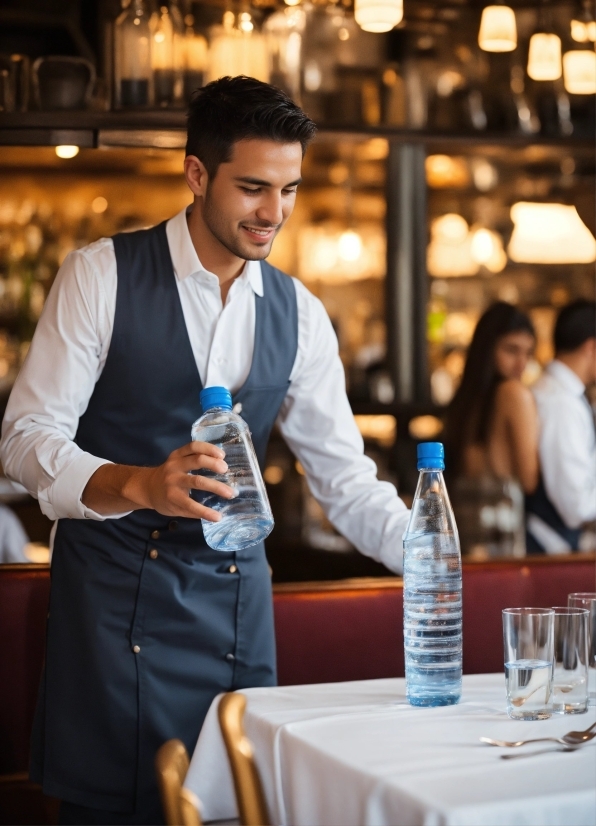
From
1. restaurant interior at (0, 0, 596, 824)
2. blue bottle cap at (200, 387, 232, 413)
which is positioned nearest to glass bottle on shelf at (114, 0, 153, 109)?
restaurant interior at (0, 0, 596, 824)

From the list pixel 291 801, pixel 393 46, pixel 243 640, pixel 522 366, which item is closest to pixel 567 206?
pixel 393 46

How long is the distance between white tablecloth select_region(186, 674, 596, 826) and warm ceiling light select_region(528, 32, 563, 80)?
126 inches

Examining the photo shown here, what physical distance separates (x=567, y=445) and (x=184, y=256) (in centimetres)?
201

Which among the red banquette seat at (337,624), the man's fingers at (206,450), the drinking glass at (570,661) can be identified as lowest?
the red banquette seat at (337,624)

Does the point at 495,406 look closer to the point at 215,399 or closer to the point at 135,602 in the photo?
the point at 135,602

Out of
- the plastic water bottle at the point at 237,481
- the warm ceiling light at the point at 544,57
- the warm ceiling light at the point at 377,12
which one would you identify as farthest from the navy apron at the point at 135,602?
the warm ceiling light at the point at 544,57

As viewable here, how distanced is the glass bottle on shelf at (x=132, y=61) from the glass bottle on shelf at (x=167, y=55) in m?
0.02

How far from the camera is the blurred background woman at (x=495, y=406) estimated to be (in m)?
3.76

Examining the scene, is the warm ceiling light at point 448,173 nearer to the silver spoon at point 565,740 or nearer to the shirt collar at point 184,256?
the shirt collar at point 184,256

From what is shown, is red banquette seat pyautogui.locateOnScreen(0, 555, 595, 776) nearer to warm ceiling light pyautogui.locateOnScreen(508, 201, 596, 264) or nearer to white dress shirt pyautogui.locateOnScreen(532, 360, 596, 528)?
white dress shirt pyautogui.locateOnScreen(532, 360, 596, 528)

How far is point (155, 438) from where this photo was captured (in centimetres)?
190

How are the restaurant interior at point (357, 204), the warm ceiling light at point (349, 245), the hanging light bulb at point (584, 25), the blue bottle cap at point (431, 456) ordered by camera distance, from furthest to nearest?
the warm ceiling light at point (349, 245), the hanging light bulb at point (584, 25), the restaurant interior at point (357, 204), the blue bottle cap at point (431, 456)

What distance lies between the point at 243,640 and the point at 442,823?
91cm

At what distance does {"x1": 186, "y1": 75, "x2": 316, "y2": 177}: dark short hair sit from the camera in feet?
5.99
